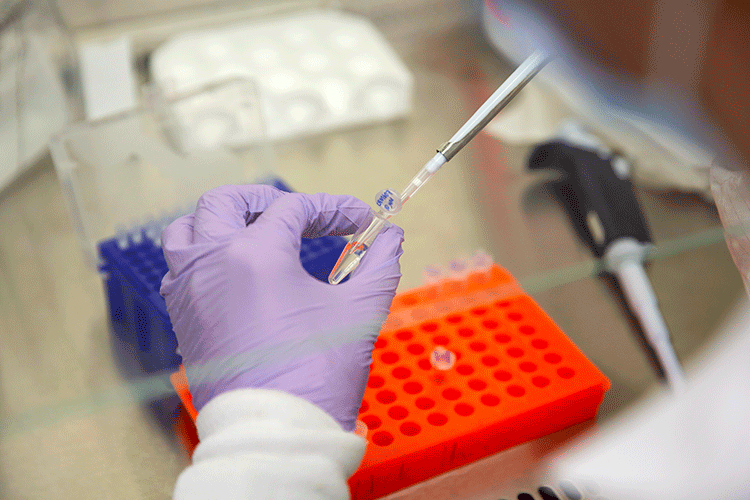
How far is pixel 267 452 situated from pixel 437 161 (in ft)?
1.19

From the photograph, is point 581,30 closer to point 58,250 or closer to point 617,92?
point 617,92

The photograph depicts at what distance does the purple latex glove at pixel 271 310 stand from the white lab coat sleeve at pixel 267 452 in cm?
3

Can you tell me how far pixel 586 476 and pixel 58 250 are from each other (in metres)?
0.93

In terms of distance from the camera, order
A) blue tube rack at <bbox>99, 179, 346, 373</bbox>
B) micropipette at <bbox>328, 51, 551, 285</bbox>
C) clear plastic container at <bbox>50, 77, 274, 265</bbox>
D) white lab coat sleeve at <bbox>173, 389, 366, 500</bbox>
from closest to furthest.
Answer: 1. white lab coat sleeve at <bbox>173, 389, 366, 500</bbox>
2. micropipette at <bbox>328, 51, 551, 285</bbox>
3. blue tube rack at <bbox>99, 179, 346, 373</bbox>
4. clear plastic container at <bbox>50, 77, 274, 265</bbox>

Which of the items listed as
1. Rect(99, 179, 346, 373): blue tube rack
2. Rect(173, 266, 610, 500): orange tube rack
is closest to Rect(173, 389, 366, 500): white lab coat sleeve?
Rect(173, 266, 610, 500): orange tube rack

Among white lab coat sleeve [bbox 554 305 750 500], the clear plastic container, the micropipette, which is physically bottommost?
white lab coat sleeve [bbox 554 305 750 500]

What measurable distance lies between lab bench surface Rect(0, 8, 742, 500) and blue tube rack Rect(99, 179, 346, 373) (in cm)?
5

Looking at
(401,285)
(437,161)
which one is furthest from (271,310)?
(401,285)

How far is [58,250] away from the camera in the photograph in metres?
1.13

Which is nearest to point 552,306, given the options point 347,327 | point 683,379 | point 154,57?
point 683,379

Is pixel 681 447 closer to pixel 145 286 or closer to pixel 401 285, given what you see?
pixel 401 285

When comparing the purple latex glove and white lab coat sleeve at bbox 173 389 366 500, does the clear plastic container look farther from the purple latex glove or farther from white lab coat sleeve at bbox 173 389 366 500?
white lab coat sleeve at bbox 173 389 366 500

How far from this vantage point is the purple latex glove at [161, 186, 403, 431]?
1.96 feet

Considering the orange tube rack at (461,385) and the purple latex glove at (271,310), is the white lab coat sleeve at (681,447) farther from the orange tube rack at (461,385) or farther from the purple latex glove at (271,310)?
the purple latex glove at (271,310)
